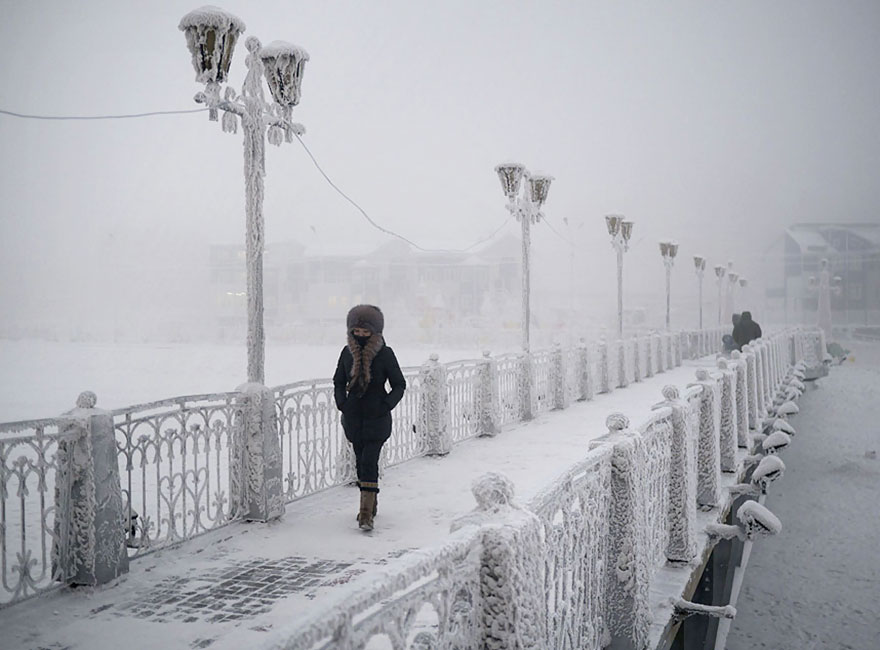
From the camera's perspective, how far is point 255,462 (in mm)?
7156

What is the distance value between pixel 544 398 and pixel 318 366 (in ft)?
78.8

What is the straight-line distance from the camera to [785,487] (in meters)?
19.5

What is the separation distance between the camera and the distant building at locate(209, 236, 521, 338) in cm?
6506

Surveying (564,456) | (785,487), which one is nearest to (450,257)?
(785,487)

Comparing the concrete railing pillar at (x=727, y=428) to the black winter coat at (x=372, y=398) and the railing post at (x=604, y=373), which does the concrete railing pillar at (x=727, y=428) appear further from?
the railing post at (x=604, y=373)

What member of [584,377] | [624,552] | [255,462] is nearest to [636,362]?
[584,377]

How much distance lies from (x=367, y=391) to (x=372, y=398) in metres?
0.08

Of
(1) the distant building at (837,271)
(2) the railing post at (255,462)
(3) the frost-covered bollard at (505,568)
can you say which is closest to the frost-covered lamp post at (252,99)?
(2) the railing post at (255,462)

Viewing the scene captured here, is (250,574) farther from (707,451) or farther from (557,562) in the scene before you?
(707,451)

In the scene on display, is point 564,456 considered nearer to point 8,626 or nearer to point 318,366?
point 8,626

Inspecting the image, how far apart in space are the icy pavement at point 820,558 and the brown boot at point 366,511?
7077 mm

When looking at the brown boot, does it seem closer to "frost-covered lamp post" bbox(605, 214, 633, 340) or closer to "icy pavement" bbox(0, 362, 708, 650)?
"icy pavement" bbox(0, 362, 708, 650)

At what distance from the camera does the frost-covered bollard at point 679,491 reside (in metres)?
6.01

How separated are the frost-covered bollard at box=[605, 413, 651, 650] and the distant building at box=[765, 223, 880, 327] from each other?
241 ft
